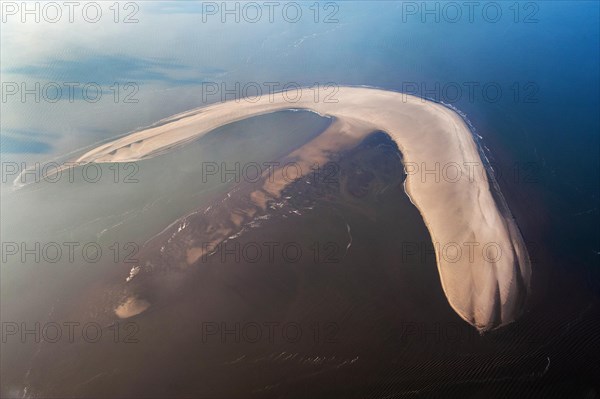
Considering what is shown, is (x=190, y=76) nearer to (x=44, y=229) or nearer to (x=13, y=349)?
(x=44, y=229)

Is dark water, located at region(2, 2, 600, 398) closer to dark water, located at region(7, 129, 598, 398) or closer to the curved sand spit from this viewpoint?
dark water, located at region(7, 129, 598, 398)

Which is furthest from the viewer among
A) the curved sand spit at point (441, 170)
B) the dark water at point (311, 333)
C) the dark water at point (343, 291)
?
the curved sand spit at point (441, 170)

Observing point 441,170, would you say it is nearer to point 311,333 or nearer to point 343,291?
point 343,291

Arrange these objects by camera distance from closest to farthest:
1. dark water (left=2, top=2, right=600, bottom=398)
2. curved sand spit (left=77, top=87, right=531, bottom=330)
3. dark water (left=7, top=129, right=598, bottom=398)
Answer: dark water (left=7, top=129, right=598, bottom=398) < dark water (left=2, top=2, right=600, bottom=398) < curved sand spit (left=77, top=87, right=531, bottom=330)

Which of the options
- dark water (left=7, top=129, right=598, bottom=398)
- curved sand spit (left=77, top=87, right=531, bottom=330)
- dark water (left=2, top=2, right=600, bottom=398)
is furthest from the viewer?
curved sand spit (left=77, top=87, right=531, bottom=330)

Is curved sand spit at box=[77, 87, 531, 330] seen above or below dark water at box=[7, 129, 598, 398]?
above

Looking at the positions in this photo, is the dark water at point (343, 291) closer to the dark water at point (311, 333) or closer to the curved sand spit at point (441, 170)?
the dark water at point (311, 333)

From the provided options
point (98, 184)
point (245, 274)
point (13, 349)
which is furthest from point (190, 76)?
point (13, 349)

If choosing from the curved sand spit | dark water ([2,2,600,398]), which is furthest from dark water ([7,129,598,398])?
the curved sand spit

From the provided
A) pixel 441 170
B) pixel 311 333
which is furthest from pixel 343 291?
pixel 441 170

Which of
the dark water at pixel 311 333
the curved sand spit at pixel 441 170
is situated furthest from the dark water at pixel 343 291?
the curved sand spit at pixel 441 170
